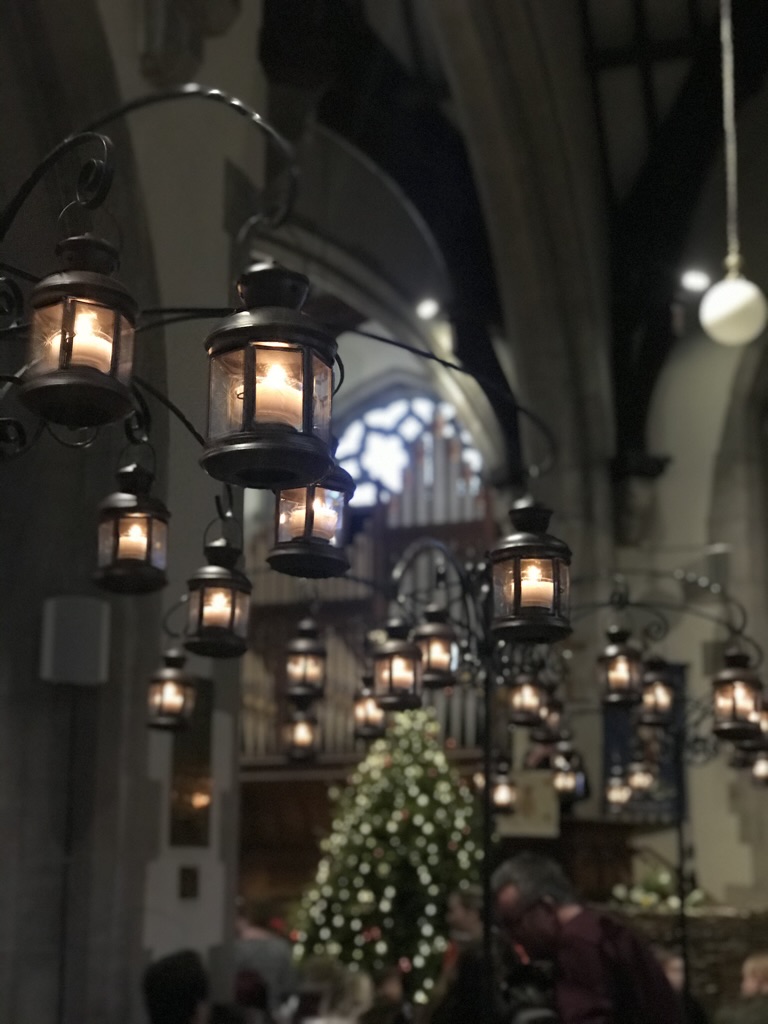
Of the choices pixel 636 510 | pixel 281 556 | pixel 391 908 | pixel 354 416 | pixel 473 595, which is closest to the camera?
pixel 281 556

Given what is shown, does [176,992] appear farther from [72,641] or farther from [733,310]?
[733,310]

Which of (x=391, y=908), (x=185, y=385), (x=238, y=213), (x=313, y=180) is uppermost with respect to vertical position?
(x=313, y=180)

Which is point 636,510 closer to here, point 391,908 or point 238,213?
point 391,908

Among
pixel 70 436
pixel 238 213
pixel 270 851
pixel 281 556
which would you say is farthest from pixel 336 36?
pixel 270 851

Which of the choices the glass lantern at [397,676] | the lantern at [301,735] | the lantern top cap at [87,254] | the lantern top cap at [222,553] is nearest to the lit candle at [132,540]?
the lantern top cap at [222,553]

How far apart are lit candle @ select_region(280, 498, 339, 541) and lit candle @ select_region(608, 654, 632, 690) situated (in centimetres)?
321

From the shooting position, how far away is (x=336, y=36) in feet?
30.5

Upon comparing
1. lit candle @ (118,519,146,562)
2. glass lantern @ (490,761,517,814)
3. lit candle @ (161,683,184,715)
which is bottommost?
glass lantern @ (490,761,517,814)

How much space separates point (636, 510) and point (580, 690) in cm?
190

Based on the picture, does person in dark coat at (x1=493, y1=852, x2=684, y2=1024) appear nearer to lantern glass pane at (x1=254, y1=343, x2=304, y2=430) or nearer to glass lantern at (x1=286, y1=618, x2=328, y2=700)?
glass lantern at (x1=286, y1=618, x2=328, y2=700)

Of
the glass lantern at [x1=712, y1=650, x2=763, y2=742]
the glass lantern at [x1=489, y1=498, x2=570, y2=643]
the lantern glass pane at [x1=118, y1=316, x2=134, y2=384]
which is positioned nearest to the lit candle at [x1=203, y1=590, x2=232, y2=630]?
the glass lantern at [x1=489, y1=498, x2=570, y2=643]

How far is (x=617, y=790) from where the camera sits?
37.4 feet

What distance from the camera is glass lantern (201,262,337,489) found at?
2.51 m

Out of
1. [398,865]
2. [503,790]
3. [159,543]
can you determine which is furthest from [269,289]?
[398,865]
